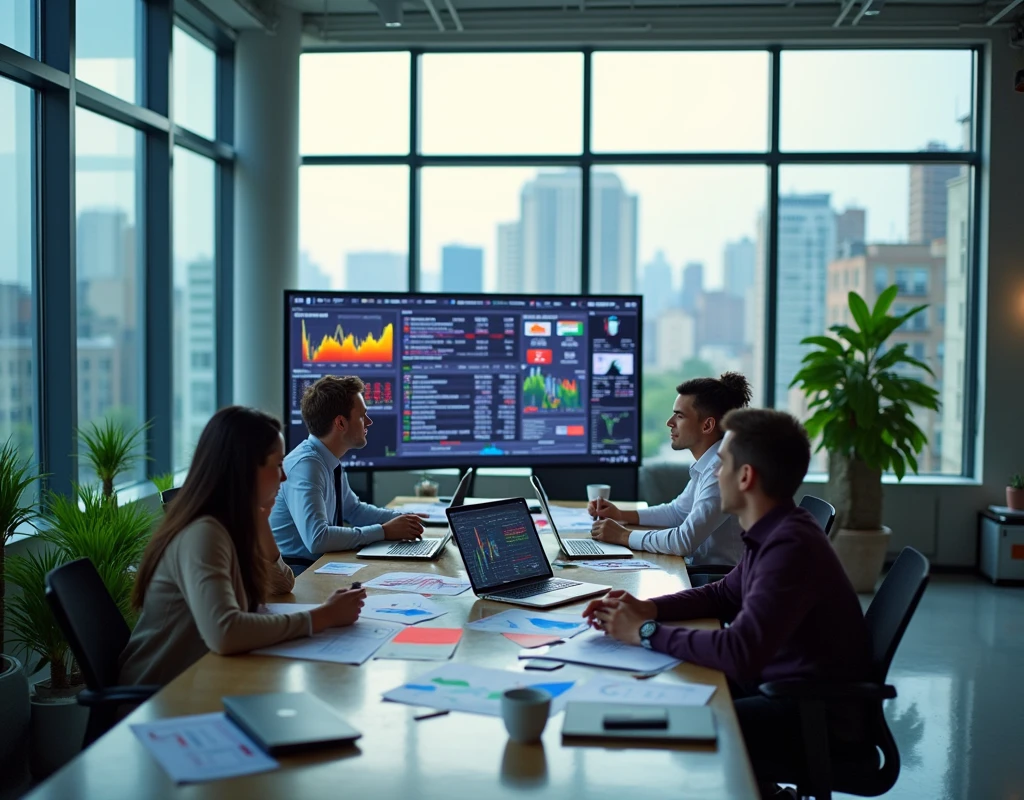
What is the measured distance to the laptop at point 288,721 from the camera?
5.49 ft

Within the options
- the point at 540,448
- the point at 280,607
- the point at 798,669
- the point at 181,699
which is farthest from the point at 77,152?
the point at 798,669

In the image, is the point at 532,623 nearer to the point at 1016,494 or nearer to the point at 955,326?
the point at 1016,494

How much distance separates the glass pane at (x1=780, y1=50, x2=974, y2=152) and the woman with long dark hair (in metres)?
5.52

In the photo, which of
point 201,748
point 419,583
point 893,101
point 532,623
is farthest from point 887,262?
point 201,748

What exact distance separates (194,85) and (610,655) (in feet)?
17.1

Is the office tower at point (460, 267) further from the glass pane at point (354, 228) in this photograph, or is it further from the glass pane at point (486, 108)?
the glass pane at point (486, 108)

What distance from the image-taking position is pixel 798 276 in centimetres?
707

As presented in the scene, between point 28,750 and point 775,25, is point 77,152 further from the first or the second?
point 775,25

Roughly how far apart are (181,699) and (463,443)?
2825mm

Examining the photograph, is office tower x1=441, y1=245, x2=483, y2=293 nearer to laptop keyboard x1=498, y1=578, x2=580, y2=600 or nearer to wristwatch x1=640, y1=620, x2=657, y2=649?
laptop keyboard x1=498, y1=578, x2=580, y2=600

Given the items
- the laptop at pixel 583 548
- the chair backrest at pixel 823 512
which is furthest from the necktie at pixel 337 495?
the chair backrest at pixel 823 512

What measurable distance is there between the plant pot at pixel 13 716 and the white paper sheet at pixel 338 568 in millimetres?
1154

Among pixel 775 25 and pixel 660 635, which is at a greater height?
pixel 775 25

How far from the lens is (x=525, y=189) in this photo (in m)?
7.10
